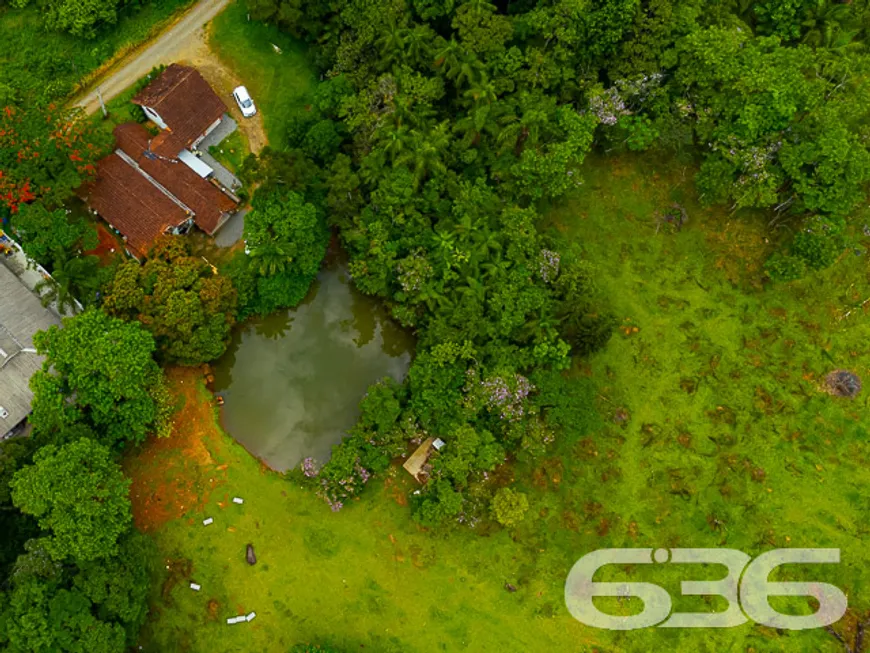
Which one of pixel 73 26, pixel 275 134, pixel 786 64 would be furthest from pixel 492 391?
pixel 73 26

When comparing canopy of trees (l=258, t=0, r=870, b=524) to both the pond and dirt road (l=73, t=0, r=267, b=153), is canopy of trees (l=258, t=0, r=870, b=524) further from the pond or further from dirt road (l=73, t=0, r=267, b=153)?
dirt road (l=73, t=0, r=267, b=153)

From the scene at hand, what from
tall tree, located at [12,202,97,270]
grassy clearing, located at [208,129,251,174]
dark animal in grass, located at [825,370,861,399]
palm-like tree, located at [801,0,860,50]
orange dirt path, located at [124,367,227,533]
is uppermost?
tall tree, located at [12,202,97,270]

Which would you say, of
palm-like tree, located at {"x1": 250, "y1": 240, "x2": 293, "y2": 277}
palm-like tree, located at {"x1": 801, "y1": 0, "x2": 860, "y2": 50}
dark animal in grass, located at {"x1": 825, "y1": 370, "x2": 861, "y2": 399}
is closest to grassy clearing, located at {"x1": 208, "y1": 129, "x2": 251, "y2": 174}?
palm-like tree, located at {"x1": 250, "y1": 240, "x2": 293, "y2": 277}

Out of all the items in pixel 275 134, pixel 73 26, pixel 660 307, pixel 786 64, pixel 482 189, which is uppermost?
pixel 73 26

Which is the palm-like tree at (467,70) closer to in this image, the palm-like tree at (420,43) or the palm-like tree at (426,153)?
the palm-like tree at (420,43)

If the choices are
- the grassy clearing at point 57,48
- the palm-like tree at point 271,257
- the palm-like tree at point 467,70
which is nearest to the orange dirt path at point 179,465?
the palm-like tree at point 271,257

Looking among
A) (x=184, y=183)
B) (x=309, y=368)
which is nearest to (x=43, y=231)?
(x=184, y=183)

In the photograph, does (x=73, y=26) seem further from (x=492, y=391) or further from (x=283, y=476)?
(x=492, y=391)
